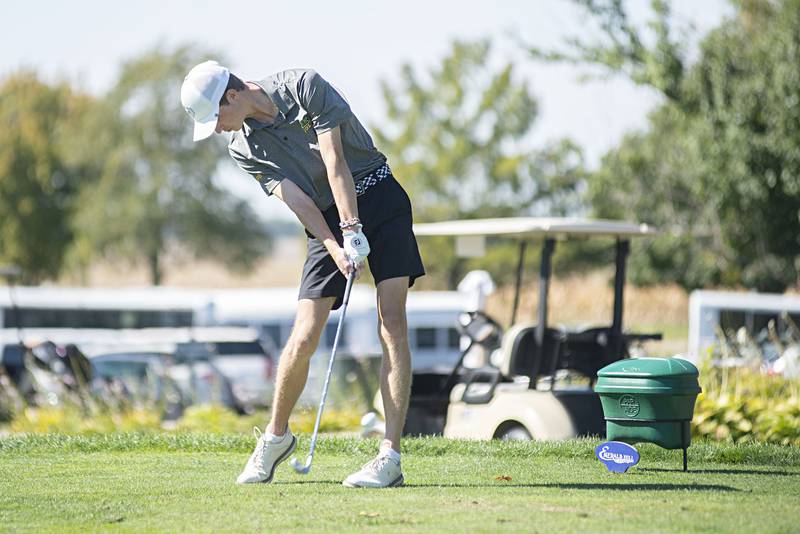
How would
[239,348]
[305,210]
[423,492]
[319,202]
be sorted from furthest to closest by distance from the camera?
[239,348]
[319,202]
[305,210]
[423,492]

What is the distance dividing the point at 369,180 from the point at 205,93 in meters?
0.81

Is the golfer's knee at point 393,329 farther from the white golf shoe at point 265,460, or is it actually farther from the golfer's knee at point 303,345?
the white golf shoe at point 265,460

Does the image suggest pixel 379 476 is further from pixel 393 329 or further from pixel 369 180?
pixel 369 180

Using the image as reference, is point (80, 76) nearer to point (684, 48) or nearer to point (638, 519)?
point (684, 48)

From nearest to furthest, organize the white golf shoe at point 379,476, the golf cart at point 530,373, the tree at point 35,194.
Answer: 1. the white golf shoe at point 379,476
2. the golf cart at point 530,373
3. the tree at point 35,194

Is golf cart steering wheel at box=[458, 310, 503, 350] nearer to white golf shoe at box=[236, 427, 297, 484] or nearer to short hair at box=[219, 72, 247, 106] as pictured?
white golf shoe at box=[236, 427, 297, 484]

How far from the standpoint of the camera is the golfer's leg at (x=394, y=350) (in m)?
5.65

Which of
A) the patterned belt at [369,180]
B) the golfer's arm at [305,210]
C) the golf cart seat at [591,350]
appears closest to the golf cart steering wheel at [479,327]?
the golf cart seat at [591,350]

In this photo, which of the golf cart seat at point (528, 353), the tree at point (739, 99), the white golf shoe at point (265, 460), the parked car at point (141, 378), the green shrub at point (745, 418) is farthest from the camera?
the tree at point (739, 99)

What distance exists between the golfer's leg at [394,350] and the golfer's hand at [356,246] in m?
0.22

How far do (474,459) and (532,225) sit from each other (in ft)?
14.0

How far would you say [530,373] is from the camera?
395 inches

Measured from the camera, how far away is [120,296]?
3344 centimetres

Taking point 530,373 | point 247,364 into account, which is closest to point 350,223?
point 530,373
